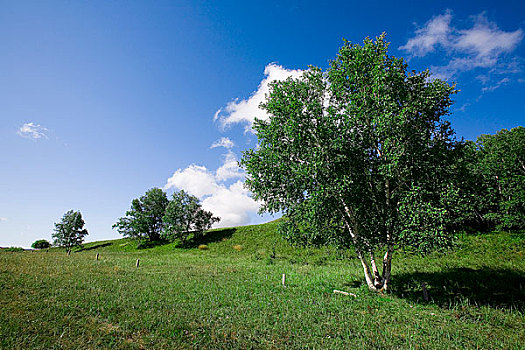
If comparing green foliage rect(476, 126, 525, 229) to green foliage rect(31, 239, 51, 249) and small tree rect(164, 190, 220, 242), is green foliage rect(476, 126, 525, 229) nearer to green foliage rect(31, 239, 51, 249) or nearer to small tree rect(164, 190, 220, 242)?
small tree rect(164, 190, 220, 242)

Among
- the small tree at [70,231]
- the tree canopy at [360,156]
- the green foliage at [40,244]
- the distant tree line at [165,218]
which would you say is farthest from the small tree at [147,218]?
the tree canopy at [360,156]

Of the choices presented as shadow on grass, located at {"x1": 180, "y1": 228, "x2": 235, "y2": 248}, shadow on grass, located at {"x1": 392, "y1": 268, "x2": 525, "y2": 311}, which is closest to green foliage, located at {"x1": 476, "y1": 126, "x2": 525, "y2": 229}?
shadow on grass, located at {"x1": 392, "y1": 268, "x2": 525, "y2": 311}

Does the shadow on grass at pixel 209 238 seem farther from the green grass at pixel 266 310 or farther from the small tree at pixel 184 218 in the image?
the green grass at pixel 266 310

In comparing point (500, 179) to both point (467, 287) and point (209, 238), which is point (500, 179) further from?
point (209, 238)

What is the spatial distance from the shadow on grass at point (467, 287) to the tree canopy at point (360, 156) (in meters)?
3.84

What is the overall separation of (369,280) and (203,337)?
14978mm

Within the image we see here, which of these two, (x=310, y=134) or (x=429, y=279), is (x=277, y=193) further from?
(x=429, y=279)

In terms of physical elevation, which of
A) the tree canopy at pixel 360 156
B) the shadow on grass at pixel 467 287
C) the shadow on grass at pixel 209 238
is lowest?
the shadow on grass at pixel 467 287

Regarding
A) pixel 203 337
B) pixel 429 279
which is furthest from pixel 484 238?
pixel 203 337

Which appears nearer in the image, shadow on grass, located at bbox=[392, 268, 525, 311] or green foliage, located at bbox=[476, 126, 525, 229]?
→ shadow on grass, located at bbox=[392, 268, 525, 311]

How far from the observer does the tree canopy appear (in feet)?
55.4

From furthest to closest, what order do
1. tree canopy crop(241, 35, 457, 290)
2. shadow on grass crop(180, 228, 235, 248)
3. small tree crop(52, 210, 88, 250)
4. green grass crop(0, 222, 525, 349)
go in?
1. small tree crop(52, 210, 88, 250)
2. shadow on grass crop(180, 228, 235, 248)
3. tree canopy crop(241, 35, 457, 290)
4. green grass crop(0, 222, 525, 349)

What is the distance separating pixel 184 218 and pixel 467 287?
5988cm

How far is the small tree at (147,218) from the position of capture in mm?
71375
